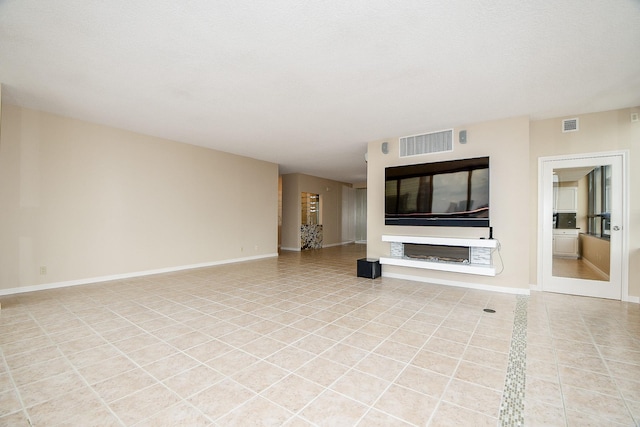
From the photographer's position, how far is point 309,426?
1654mm

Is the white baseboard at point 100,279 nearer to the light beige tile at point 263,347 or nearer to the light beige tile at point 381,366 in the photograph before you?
the light beige tile at point 263,347

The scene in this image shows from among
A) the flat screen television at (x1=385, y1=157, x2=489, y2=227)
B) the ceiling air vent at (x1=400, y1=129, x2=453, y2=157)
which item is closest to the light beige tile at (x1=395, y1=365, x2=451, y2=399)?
the flat screen television at (x1=385, y1=157, x2=489, y2=227)

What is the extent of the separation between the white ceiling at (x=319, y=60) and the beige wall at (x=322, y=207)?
5491 mm

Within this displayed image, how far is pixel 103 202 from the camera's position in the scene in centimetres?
529

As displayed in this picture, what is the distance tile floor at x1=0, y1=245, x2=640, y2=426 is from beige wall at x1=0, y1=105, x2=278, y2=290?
0.91 meters

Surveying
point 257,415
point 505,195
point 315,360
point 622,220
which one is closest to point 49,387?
point 257,415

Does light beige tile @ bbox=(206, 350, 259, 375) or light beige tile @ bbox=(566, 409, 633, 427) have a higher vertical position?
light beige tile @ bbox=(206, 350, 259, 375)

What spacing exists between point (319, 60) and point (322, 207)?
27.8 feet

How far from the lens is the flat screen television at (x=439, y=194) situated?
478 centimetres

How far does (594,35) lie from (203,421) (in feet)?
14.3

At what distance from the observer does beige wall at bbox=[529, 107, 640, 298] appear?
13.7ft

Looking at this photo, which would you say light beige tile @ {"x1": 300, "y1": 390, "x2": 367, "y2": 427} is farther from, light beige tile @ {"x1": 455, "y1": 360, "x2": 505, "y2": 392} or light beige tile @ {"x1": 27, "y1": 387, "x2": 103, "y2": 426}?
light beige tile @ {"x1": 27, "y1": 387, "x2": 103, "y2": 426}

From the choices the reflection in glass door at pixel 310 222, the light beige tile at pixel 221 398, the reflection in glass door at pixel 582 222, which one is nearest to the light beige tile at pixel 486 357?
the light beige tile at pixel 221 398

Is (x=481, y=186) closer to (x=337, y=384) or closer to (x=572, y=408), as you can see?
(x=572, y=408)
